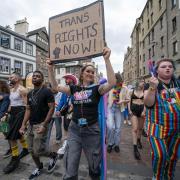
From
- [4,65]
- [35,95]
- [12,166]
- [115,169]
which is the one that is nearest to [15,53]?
[4,65]

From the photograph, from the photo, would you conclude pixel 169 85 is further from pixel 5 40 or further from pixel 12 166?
pixel 5 40

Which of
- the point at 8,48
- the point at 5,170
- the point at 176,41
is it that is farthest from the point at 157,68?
the point at 8,48

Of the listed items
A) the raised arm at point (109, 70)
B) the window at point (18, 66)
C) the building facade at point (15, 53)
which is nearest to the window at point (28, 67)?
the building facade at point (15, 53)

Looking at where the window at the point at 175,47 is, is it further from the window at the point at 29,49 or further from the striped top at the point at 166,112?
the striped top at the point at 166,112

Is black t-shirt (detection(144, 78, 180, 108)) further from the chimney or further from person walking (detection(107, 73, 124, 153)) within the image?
the chimney

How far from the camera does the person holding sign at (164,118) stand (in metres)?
2.69

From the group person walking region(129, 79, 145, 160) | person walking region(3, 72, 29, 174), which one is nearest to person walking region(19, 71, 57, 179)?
person walking region(3, 72, 29, 174)

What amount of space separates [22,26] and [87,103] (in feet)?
116

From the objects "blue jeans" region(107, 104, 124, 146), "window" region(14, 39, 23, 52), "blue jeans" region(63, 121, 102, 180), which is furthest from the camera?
"window" region(14, 39, 23, 52)

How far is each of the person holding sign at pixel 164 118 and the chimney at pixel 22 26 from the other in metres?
34.8

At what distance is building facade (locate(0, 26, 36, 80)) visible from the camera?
27.7m

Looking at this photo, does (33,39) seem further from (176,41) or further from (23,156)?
(23,156)

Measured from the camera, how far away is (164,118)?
2703 mm

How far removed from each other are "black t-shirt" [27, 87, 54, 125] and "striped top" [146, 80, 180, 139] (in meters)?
1.85
